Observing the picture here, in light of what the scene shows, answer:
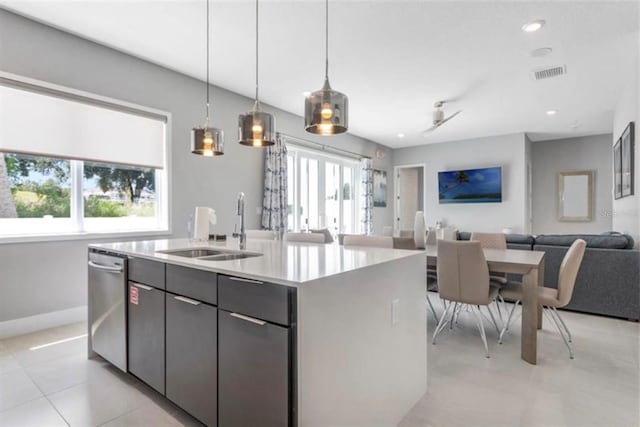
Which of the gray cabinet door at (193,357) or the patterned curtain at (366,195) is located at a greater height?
the patterned curtain at (366,195)

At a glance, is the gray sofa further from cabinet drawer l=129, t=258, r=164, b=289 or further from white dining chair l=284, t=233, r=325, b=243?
cabinet drawer l=129, t=258, r=164, b=289

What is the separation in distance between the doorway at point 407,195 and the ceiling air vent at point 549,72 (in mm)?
4283

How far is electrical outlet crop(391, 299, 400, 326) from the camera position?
174cm

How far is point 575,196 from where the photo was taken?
728 cm

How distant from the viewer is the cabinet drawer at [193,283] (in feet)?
5.13

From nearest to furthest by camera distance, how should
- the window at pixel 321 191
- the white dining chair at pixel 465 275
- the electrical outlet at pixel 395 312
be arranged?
the electrical outlet at pixel 395 312
the white dining chair at pixel 465 275
the window at pixel 321 191

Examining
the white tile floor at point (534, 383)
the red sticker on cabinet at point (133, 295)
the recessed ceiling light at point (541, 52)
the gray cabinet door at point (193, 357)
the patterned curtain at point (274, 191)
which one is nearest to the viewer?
the gray cabinet door at point (193, 357)

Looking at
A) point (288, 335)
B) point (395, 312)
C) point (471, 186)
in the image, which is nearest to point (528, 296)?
point (395, 312)

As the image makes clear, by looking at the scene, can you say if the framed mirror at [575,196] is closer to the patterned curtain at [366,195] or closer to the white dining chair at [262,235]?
the patterned curtain at [366,195]

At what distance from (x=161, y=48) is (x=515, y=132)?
6.65 metres

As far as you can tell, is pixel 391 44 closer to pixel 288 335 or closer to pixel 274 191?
pixel 274 191

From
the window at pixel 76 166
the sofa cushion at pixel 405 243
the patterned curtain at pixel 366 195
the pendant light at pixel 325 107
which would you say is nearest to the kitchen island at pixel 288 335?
the pendant light at pixel 325 107

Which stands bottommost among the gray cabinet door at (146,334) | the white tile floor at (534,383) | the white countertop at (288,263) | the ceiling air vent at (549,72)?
the white tile floor at (534,383)

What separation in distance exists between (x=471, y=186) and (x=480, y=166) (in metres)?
0.48
